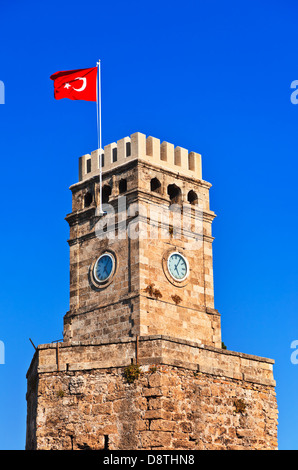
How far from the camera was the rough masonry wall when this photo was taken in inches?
1129

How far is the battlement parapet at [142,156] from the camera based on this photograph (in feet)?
135

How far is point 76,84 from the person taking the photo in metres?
38.8

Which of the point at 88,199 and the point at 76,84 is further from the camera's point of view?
the point at 88,199

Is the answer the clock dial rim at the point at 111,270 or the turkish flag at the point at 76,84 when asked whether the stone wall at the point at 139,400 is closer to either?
the clock dial rim at the point at 111,270

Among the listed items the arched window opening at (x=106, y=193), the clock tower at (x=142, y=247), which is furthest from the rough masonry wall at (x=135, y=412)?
the arched window opening at (x=106, y=193)

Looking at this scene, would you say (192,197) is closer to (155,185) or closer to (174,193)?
(174,193)

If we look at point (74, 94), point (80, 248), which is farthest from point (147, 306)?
point (74, 94)

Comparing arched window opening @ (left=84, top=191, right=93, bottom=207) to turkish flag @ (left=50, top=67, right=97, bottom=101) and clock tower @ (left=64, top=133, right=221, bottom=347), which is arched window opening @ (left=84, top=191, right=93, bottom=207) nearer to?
clock tower @ (left=64, top=133, right=221, bottom=347)

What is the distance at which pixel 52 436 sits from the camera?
29172 mm

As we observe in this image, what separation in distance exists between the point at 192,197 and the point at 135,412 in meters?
14.8

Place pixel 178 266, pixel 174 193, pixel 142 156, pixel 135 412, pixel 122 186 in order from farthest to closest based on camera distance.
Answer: pixel 174 193 < pixel 122 186 < pixel 142 156 < pixel 178 266 < pixel 135 412

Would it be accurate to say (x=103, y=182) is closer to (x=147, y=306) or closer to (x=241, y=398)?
(x=147, y=306)

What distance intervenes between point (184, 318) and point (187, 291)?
1137 mm

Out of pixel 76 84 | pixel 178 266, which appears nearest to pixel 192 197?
pixel 178 266
